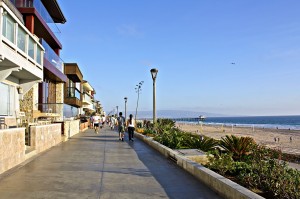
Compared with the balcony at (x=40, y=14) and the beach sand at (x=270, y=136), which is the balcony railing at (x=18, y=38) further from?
the beach sand at (x=270, y=136)

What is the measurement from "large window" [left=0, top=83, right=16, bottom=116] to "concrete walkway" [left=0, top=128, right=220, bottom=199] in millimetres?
5896

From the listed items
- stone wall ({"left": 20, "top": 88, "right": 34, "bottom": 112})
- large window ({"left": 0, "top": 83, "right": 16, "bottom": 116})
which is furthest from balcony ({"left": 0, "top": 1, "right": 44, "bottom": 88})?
stone wall ({"left": 20, "top": 88, "right": 34, "bottom": 112})

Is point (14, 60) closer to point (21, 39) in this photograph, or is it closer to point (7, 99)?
point (21, 39)

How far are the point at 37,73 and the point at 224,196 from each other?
1324cm

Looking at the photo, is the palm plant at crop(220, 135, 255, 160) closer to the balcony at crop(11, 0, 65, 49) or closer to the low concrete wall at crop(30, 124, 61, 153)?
the low concrete wall at crop(30, 124, 61, 153)

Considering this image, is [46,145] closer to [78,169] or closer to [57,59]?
[78,169]

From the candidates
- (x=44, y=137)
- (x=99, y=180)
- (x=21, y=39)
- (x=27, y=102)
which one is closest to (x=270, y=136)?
(x=27, y=102)

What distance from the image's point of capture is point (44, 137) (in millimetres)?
12742

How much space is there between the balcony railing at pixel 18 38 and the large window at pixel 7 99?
5.51 ft

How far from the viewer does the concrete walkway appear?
20.0ft

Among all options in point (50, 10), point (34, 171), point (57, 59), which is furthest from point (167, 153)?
point (50, 10)

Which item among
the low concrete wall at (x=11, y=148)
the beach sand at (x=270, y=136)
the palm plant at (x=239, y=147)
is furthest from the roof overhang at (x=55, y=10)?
the palm plant at (x=239, y=147)

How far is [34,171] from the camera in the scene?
325 inches

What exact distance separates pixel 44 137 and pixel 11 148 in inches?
175
